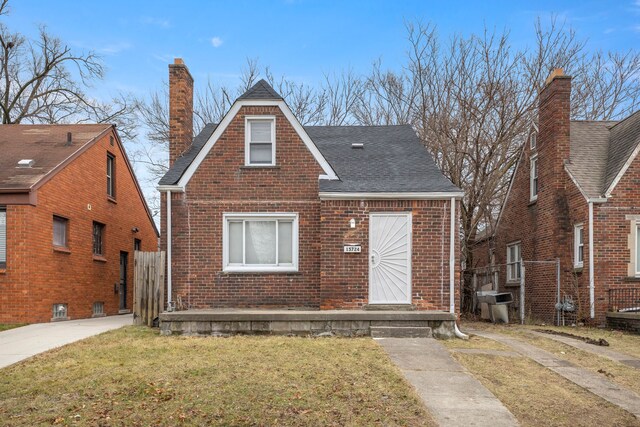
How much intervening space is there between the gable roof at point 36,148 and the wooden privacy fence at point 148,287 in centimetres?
374

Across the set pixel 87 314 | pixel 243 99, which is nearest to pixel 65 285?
pixel 87 314

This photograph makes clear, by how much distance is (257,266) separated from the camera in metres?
12.4

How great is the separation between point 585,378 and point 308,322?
506 cm

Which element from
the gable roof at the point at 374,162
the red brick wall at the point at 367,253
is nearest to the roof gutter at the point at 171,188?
the gable roof at the point at 374,162

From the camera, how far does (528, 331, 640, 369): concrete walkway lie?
9.12 meters

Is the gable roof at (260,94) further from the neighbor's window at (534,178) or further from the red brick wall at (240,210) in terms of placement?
the neighbor's window at (534,178)

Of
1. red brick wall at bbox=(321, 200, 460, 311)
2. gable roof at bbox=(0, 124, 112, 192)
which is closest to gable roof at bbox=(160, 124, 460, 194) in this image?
red brick wall at bbox=(321, 200, 460, 311)

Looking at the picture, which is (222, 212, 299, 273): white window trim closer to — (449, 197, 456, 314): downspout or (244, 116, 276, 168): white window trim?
(244, 116, 276, 168): white window trim

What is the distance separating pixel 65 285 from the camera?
15203 millimetres

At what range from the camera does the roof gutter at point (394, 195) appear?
38.2 feet

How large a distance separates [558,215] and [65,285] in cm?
1434

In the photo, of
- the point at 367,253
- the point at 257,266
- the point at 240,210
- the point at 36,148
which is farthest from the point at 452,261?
the point at 36,148

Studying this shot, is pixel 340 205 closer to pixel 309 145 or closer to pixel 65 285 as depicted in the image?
pixel 309 145

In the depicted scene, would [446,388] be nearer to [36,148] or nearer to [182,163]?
[182,163]
